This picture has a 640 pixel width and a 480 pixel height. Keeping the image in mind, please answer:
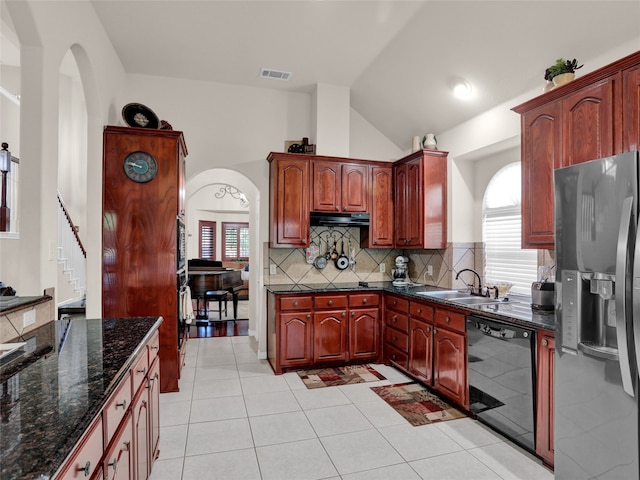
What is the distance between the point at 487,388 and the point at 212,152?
12.0 feet

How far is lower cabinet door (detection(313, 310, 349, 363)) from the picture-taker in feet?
13.0

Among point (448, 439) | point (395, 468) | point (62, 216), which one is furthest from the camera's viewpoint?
point (62, 216)

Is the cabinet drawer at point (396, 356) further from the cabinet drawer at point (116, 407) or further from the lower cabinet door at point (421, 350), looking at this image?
the cabinet drawer at point (116, 407)

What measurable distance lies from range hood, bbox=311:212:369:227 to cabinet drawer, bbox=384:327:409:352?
1.28 m

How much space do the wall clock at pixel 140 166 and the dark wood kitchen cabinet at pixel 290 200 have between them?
4.25 ft

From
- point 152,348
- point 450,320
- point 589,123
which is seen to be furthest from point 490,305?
point 152,348

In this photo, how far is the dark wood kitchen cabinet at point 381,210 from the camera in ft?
14.9

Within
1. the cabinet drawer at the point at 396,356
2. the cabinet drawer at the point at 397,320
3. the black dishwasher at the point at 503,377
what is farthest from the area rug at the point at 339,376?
the black dishwasher at the point at 503,377

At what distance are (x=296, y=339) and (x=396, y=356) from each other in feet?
3.54

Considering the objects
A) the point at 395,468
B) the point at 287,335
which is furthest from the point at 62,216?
the point at 395,468

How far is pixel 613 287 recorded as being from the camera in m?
1.74

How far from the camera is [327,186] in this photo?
170 inches

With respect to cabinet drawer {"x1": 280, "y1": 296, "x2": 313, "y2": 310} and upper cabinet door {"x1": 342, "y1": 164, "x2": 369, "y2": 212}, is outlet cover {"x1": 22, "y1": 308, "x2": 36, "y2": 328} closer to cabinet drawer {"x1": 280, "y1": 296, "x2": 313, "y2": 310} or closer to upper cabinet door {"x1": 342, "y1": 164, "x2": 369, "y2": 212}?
cabinet drawer {"x1": 280, "y1": 296, "x2": 313, "y2": 310}

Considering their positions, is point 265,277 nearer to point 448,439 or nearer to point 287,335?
point 287,335
